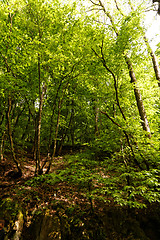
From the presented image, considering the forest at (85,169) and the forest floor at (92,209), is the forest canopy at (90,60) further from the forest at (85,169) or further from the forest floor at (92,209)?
the forest floor at (92,209)

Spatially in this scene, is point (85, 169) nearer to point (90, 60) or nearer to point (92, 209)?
point (92, 209)

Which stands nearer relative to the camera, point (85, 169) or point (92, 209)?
point (92, 209)

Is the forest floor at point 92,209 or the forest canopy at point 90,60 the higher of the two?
the forest canopy at point 90,60

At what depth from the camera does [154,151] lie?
445 centimetres

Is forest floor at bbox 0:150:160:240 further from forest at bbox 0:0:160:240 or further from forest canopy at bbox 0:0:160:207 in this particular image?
forest canopy at bbox 0:0:160:207

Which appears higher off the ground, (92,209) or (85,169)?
(85,169)

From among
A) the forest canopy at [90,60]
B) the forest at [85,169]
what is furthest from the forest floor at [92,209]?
the forest canopy at [90,60]

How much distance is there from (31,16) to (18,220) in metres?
9.03

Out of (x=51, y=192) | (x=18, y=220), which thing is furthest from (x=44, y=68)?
(x=18, y=220)

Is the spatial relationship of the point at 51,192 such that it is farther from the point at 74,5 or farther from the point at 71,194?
the point at 74,5

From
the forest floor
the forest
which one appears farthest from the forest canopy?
the forest floor

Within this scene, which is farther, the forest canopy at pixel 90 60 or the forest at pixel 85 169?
the forest canopy at pixel 90 60

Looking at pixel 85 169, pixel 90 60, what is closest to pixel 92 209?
pixel 85 169

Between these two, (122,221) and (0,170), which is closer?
(122,221)
